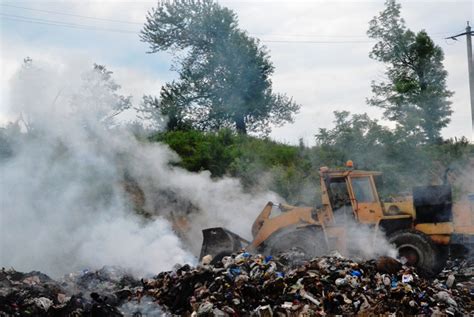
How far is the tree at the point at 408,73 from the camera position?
2261 centimetres

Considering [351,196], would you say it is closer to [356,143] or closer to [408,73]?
[356,143]

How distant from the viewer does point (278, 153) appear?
904 inches

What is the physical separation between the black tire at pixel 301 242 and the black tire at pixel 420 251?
1.39 meters

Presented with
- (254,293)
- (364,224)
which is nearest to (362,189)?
(364,224)

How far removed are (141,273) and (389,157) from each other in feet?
36.4

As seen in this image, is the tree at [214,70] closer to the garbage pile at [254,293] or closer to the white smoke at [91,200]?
the white smoke at [91,200]

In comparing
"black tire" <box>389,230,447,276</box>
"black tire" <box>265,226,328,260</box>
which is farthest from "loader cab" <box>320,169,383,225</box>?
"black tire" <box>389,230,447,276</box>

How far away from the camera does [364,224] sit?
471 inches

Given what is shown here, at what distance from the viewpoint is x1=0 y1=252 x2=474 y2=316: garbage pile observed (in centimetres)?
839

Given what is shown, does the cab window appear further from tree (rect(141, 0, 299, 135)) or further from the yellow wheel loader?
tree (rect(141, 0, 299, 135))

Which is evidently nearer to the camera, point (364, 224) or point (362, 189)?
point (364, 224)

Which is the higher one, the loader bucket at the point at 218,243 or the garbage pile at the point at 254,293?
the loader bucket at the point at 218,243

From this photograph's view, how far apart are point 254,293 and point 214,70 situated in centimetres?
1695

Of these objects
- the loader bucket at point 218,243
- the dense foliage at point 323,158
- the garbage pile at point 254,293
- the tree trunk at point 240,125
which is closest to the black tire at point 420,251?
the garbage pile at point 254,293
